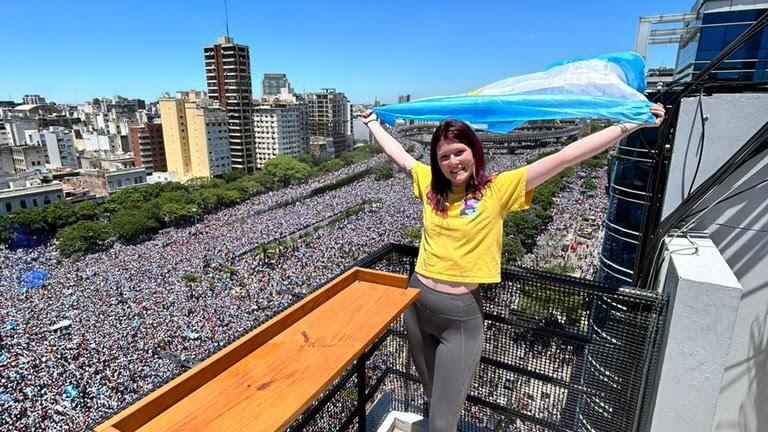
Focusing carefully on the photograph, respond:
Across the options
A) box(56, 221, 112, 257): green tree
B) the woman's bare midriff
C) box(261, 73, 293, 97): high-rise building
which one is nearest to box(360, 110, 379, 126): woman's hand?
the woman's bare midriff

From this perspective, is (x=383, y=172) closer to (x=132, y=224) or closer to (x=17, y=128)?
(x=132, y=224)

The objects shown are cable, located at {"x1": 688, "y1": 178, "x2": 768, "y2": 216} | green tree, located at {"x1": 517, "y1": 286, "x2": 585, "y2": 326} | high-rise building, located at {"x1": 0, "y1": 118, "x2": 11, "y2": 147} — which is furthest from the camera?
high-rise building, located at {"x1": 0, "y1": 118, "x2": 11, "y2": 147}

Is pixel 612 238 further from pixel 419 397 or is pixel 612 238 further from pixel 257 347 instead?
pixel 257 347

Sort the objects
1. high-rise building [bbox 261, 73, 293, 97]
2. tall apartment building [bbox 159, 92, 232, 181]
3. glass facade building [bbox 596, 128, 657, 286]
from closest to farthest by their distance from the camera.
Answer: glass facade building [bbox 596, 128, 657, 286] < tall apartment building [bbox 159, 92, 232, 181] < high-rise building [bbox 261, 73, 293, 97]

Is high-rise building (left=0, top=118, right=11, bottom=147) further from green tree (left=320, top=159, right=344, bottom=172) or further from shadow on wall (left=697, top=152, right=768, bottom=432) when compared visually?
shadow on wall (left=697, top=152, right=768, bottom=432)

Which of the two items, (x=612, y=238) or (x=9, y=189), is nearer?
(x=612, y=238)

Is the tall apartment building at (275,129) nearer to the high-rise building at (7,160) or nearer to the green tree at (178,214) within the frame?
the green tree at (178,214)

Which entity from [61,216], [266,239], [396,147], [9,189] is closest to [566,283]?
[396,147]
